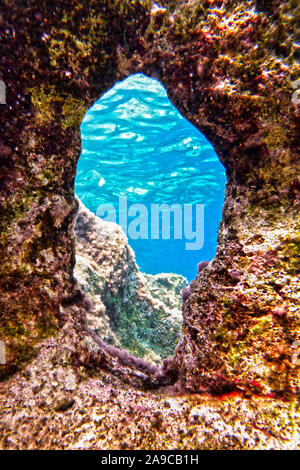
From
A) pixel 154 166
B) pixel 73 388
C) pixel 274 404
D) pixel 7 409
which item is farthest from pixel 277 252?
pixel 154 166

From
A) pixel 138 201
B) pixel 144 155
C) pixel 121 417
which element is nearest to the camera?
pixel 121 417

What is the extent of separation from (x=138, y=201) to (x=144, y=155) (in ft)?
29.8

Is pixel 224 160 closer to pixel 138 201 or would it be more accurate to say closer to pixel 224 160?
pixel 224 160

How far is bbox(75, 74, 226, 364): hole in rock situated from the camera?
231 inches

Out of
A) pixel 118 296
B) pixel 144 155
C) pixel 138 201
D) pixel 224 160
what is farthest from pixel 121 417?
pixel 138 201

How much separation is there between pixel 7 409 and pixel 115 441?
82 centimetres

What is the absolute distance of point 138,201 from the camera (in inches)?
1001

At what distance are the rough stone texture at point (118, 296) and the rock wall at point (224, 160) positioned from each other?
2.60 m

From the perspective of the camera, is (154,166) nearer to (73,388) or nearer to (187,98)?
(187,98)

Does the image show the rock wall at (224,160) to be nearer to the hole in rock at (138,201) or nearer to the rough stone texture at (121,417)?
the rough stone texture at (121,417)

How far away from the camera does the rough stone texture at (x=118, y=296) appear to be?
514 centimetres

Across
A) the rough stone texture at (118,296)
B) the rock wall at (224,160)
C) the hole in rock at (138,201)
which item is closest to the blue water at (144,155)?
the hole in rock at (138,201)

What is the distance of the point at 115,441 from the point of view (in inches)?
63.2

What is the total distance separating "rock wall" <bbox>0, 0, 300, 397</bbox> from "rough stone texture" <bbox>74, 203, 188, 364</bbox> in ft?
8.53
